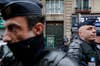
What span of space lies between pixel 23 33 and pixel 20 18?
81mm

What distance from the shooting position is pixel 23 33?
2506mm

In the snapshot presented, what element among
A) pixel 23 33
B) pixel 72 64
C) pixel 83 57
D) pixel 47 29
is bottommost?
pixel 47 29

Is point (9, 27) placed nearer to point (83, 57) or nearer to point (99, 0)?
point (83, 57)

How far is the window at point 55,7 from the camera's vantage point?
33469mm

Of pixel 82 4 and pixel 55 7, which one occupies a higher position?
pixel 82 4

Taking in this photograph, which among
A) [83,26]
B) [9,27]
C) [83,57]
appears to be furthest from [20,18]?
[83,26]

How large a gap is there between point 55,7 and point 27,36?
102 feet

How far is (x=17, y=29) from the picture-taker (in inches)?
98.4

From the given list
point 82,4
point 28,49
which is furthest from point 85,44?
point 82,4

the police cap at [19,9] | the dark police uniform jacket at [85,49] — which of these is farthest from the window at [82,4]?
the police cap at [19,9]

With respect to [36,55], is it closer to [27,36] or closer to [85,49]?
[27,36]

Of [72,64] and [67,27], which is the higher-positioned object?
[72,64]

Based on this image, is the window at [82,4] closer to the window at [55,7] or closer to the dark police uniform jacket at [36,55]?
the window at [55,7]

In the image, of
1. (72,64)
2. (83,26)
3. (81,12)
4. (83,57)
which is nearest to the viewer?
(72,64)
